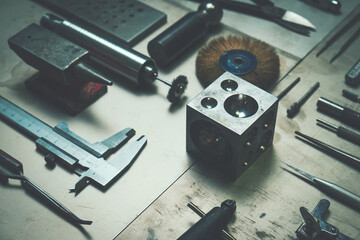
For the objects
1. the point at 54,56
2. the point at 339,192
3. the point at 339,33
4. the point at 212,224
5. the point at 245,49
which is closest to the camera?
the point at 212,224

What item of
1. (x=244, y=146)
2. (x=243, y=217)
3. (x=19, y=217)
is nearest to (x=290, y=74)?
(x=244, y=146)

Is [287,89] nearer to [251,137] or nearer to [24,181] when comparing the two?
[251,137]

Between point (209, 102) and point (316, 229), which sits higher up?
point (209, 102)

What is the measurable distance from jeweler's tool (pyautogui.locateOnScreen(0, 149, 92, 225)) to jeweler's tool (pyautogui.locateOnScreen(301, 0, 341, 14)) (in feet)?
4.12

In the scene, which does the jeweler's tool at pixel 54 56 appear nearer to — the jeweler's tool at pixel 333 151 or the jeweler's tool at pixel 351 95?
the jeweler's tool at pixel 333 151

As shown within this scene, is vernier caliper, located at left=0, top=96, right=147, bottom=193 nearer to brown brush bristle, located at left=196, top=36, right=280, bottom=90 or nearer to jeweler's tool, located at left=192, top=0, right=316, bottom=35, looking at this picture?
brown brush bristle, located at left=196, top=36, right=280, bottom=90

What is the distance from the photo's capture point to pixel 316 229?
102cm

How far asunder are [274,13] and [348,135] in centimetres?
63

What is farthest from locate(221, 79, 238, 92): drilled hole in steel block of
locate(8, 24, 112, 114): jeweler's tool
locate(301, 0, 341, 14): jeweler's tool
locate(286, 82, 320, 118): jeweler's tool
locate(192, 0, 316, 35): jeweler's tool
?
locate(301, 0, 341, 14): jeweler's tool

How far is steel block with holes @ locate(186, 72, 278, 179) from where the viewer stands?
108 centimetres

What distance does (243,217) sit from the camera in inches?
43.1

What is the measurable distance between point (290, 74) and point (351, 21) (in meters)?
0.41

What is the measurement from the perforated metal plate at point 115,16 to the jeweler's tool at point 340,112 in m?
0.70

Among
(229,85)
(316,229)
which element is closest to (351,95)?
(229,85)
